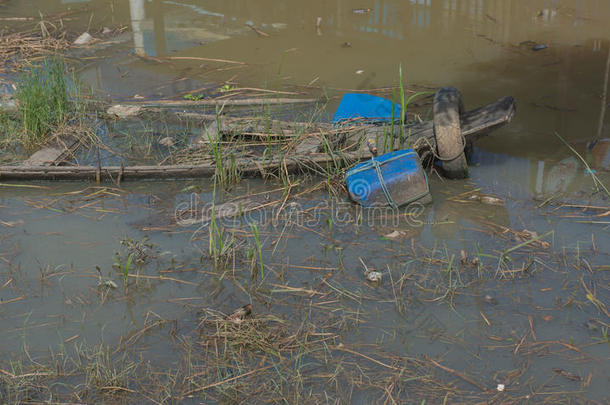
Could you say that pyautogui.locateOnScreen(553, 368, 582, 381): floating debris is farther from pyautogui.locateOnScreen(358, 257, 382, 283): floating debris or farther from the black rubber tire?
the black rubber tire

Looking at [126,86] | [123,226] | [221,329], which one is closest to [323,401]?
[221,329]

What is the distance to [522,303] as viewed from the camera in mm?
3729

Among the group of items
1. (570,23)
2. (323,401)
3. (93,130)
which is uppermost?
(570,23)

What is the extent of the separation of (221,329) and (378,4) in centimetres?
769

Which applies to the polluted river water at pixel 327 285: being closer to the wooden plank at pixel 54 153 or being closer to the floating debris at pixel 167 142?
the floating debris at pixel 167 142

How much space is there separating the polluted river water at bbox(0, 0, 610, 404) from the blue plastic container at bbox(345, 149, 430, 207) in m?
0.12

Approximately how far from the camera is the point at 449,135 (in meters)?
4.77

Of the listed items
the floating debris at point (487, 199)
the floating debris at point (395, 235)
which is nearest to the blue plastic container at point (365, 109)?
the floating debris at point (487, 199)

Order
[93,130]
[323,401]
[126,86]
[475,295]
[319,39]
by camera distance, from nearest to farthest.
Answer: [323,401]
[475,295]
[93,130]
[126,86]
[319,39]

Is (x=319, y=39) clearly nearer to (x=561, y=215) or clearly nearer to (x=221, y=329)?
(x=561, y=215)

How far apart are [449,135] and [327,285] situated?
1605 millimetres

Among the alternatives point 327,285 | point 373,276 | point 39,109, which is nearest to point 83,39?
point 39,109

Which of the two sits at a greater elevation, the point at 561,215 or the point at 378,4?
the point at 378,4

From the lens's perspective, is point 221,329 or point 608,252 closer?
point 221,329
